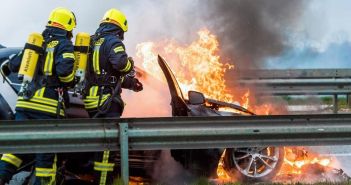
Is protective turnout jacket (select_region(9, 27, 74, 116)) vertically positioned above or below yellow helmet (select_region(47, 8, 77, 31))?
below

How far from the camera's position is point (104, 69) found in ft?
22.5

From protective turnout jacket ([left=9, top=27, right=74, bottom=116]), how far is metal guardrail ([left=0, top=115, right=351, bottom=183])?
3.20 feet

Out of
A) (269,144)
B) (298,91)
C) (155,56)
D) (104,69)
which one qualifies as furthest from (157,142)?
(298,91)

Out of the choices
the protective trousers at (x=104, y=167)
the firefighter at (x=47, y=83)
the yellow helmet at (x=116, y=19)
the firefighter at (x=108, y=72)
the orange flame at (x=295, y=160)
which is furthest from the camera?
the orange flame at (x=295, y=160)

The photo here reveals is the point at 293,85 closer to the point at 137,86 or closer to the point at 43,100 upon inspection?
the point at 137,86

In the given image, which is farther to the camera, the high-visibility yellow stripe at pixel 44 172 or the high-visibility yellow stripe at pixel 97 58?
the high-visibility yellow stripe at pixel 97 58

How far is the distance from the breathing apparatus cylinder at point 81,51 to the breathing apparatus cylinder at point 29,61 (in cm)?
37

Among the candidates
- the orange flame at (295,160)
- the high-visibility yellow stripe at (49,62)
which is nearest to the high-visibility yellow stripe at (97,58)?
the high-visibility yellow stripe at (49,62)

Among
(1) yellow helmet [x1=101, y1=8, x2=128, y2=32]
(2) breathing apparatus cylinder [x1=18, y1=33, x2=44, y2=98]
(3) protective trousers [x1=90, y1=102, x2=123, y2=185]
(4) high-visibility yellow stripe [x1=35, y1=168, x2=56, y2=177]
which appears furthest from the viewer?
(1) yellow helmet [x1=101, y1=8, x2=128, y2=32]

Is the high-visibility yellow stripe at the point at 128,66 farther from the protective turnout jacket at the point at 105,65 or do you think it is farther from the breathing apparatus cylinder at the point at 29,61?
the breathing apparatus cylinder at the point at 29,61

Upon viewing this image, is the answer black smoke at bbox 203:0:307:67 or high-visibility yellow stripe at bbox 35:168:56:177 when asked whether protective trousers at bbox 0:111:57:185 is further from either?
black smoke at bbox 203:0:307:67

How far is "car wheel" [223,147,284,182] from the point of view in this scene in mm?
7113

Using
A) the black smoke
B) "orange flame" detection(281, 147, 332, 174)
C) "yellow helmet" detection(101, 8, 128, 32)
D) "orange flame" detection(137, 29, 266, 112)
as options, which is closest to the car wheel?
"orange flame" detection(281, 147, 332, 174)

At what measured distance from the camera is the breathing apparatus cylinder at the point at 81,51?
21.8 ft
